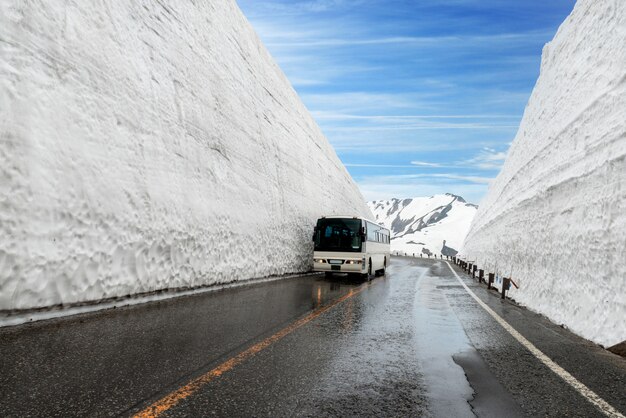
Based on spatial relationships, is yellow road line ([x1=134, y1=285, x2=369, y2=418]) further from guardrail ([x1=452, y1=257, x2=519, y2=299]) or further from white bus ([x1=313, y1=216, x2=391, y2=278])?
white bus ([x1=313, y1=216, x2=391, y2=278])

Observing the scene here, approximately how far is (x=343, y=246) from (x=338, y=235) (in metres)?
0.56

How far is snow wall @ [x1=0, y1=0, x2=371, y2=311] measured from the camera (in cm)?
763

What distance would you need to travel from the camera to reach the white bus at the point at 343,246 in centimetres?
1908

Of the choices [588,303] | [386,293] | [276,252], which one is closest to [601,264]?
[588,303]

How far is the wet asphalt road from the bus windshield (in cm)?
1084

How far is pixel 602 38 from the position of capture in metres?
16.0

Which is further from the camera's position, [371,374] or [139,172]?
[139,172]

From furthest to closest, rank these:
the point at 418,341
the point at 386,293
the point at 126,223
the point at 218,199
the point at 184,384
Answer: the point at 218,199, the point at 386,293, the point at 126,223, the point at 418,341, the point at 184,384

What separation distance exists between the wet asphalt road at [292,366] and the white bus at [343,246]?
10.6 m

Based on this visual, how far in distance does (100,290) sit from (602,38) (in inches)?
723

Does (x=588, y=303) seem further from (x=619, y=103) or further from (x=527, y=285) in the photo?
(x=619, y=103)

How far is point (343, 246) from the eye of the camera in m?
19.4

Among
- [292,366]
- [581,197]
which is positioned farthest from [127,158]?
[581,197]

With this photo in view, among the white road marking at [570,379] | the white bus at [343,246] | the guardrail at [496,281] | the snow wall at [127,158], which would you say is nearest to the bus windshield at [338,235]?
the white bus at [343,246]
